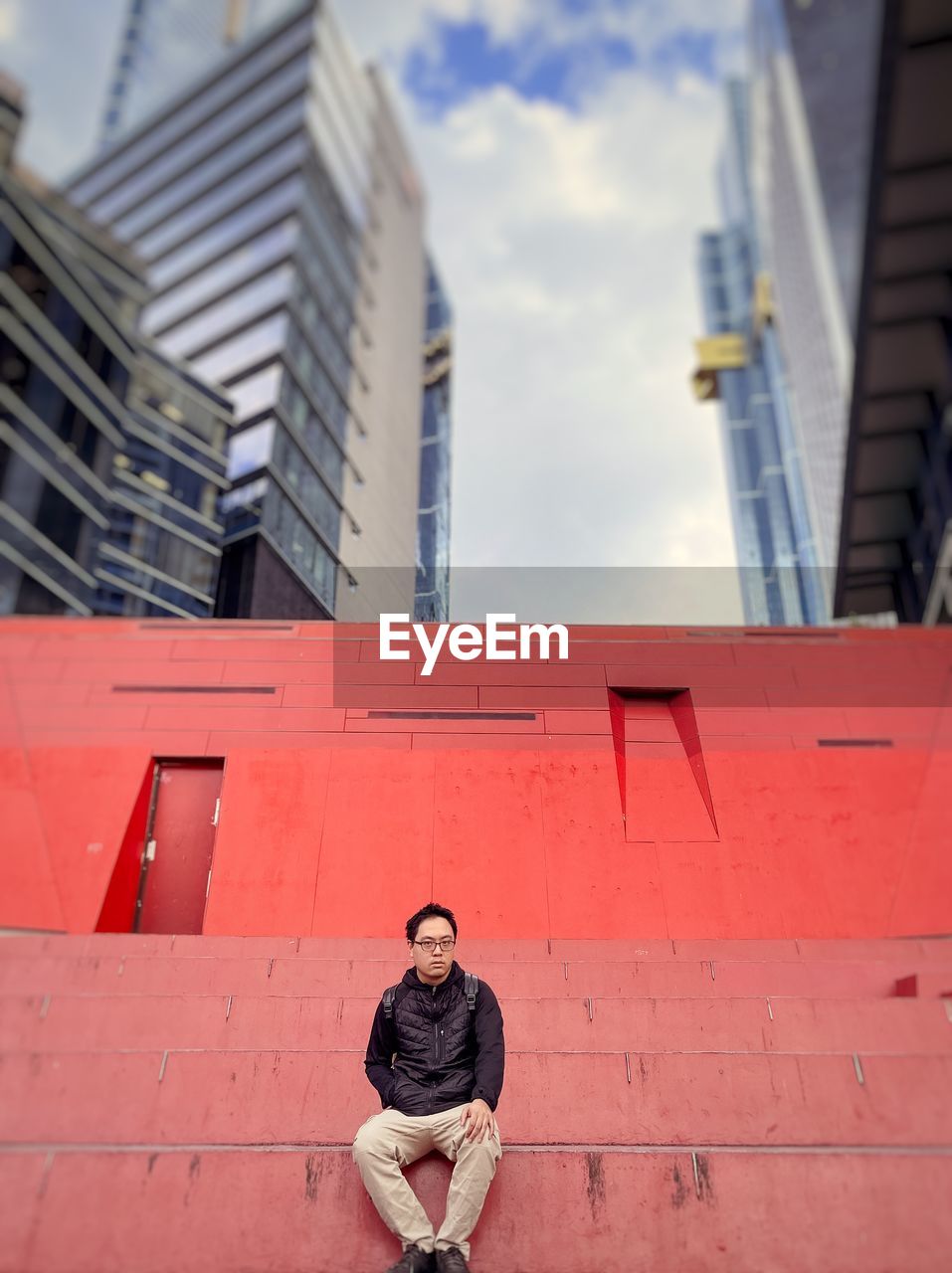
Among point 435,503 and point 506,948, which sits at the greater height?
point 435,503

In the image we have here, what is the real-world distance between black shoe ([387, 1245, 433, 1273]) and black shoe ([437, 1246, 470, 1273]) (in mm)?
11

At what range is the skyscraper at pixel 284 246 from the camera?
28.3 metres

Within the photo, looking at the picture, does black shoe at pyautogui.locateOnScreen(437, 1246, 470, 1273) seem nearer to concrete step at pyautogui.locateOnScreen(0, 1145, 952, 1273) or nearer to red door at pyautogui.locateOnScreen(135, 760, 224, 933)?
concrete step at pyautogui.locateOnScreen(0, 1145, 952, 1273)

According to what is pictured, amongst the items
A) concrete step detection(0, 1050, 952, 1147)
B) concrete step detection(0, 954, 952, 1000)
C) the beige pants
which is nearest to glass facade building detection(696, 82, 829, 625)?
concrete step detection(0, 954, 952, 1000)

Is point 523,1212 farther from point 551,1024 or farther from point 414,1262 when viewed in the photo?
point 551,1024

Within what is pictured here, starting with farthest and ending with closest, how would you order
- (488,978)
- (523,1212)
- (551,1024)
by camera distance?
(488,978), (551,1024), (523,1212)

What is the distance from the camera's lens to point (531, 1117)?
13.4 feet

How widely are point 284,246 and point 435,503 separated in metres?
47.4

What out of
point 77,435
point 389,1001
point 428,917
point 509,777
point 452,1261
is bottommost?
point 452,1261

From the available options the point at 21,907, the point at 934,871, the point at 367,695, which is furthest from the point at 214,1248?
the point at 934,871

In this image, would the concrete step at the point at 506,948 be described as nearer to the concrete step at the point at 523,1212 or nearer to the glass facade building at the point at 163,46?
the concrete step at the point at 523,1212

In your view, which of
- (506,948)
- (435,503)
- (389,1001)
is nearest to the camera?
(389,1001)

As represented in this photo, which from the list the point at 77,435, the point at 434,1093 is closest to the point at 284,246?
the point at 77,435

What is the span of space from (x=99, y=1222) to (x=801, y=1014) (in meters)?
3.48
